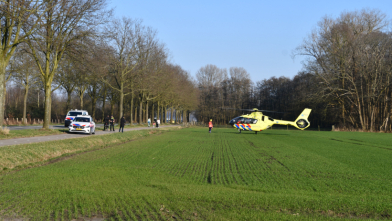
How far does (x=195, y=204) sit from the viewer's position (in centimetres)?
670

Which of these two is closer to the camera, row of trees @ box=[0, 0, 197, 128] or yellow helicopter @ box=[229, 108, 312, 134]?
row of trees @ box=[0, 0, 197, 128]

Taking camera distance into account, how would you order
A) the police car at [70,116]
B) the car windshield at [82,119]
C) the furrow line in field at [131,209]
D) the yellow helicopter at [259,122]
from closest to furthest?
1. the furrow line in field at [131,209]
2. the car windshield at [82,119]
3. the police car at [70,116]
4. the yellow helicopter at [259,122]

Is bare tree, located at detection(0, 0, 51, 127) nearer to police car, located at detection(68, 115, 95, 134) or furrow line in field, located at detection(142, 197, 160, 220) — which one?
police car, located at detection(68, 115, 95, 134)

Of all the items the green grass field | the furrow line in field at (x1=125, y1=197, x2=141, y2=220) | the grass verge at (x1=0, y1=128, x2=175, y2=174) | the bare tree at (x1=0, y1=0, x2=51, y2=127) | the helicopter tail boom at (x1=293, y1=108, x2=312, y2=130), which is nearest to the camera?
the furrow line in field at (x1=125, y1=197, x2=141, y2=220)

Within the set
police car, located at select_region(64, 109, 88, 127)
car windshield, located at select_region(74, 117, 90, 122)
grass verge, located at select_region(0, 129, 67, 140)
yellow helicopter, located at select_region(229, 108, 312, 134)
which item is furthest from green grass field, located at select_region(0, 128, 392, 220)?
yellow helicopter, located at select_region(229, 108, 312, 134)

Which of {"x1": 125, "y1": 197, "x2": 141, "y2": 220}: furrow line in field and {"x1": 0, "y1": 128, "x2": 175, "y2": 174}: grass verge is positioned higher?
{"x1": 0, "y1": 128, "x2": 175, "y2": 174}: grass verge

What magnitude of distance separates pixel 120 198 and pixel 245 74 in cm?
9969

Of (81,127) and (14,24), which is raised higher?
(14,24)

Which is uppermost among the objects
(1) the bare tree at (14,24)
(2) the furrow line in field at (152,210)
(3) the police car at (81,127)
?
(1) the bare tree at (14,24)

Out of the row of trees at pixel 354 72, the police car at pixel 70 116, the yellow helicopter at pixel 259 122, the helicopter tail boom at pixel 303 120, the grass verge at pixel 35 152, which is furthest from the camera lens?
the row of trees at pixel 354 72

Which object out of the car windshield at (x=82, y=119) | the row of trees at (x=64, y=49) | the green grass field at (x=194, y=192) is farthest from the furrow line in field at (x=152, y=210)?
the car windshield at (x=82, y=119)

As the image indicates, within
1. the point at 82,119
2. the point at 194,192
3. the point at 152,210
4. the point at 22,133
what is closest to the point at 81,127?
the point at 82,119

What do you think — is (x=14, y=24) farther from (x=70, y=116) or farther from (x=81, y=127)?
(x=70, y=116)

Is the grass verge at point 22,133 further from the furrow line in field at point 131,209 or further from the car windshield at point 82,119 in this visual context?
the furrow line in field at point 131,209
